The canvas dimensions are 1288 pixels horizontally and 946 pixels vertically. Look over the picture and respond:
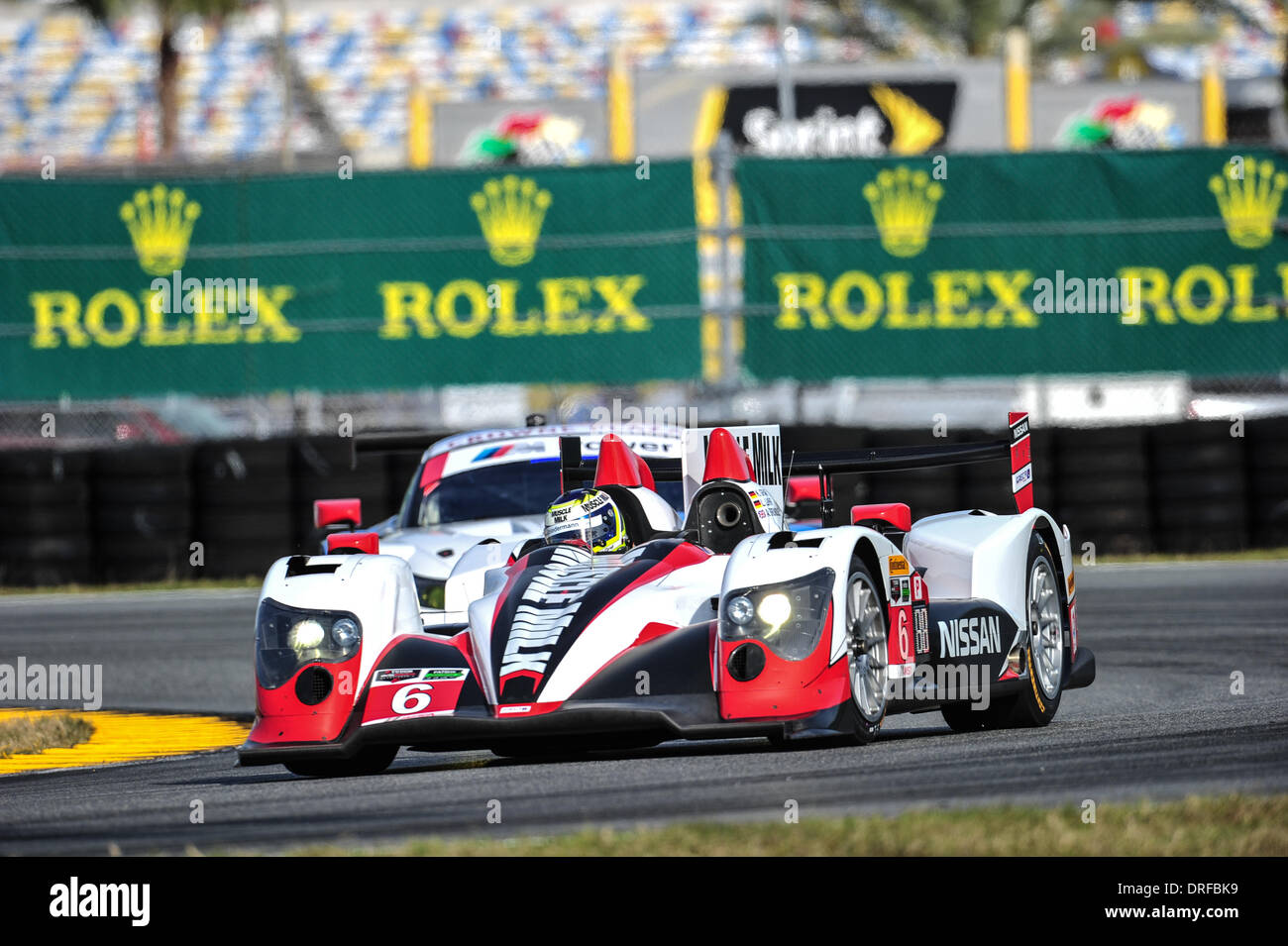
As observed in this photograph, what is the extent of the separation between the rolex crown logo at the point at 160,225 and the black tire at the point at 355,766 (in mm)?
8960

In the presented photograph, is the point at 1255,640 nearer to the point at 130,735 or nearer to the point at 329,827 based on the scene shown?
the point at 130,735

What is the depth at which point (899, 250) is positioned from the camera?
15.6 metres

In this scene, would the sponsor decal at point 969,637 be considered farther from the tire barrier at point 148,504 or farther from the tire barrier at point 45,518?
the tire barrier at point 45,518

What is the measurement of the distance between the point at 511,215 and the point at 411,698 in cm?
924

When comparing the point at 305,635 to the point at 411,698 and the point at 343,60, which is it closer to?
the point at 411,698

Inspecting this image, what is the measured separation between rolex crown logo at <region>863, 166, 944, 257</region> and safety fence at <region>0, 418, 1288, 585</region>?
5.93ft

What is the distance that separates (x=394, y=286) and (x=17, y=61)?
3685 cm

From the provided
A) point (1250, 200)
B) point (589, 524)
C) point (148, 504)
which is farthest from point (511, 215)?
point (589, 524)

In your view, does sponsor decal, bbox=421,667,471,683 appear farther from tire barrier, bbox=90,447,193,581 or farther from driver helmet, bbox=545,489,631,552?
tire barrier, bbox=90,447,193,581

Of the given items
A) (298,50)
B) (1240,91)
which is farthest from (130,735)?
(298,50)

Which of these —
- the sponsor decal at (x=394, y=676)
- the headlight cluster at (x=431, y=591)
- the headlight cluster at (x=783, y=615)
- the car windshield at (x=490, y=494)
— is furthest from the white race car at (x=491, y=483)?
the headlight cluster at (x=783, y=615)

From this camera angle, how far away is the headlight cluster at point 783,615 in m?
6.74

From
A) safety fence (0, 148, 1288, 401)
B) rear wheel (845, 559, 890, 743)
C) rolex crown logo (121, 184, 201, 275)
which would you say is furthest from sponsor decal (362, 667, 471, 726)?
rolex crown logo (121, 184, 201, 275)

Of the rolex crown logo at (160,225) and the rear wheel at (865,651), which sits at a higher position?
the rolex crown logo at (160,225)
